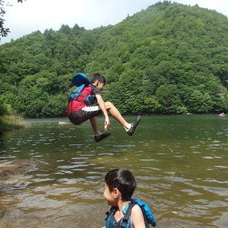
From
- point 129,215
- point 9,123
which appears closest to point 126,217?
point 129,215

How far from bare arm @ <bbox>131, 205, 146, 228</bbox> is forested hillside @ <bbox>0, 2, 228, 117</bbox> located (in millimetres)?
78643

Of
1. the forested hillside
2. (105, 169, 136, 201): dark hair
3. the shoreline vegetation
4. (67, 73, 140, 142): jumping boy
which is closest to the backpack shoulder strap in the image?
(105, 169, 136, 201): dark hair

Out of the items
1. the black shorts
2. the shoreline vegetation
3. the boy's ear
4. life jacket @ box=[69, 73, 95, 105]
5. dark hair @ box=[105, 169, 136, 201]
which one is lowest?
the shoreline vegetation

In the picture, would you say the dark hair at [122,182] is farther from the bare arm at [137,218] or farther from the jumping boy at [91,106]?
the jumping boy at [91,106]

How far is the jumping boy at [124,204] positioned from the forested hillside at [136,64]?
257 feet

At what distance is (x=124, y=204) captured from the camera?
340cm

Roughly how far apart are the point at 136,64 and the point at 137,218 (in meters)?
99.8

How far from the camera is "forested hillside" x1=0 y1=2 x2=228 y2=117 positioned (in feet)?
278

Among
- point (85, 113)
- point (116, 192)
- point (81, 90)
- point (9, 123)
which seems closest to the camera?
point (116, 192)

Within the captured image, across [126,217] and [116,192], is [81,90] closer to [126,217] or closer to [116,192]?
[116,192]

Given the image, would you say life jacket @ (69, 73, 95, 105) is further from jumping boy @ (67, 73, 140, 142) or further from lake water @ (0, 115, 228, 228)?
lake water @ (0, 115, 228, 228)

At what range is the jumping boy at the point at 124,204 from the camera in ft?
10.6

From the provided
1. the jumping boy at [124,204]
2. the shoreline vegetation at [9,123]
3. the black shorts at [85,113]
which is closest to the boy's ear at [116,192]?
the jumping boy at [124,204]

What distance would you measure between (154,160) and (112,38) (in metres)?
114
